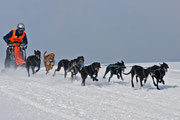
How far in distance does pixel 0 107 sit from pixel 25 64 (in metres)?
8.25

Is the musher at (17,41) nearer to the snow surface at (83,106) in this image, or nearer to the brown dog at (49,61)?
the brown dog at (49,61)

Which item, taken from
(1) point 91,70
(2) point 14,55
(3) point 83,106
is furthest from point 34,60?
(3) point 83,106

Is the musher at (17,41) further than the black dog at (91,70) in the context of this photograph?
Yes

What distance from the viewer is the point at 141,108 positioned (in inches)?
290

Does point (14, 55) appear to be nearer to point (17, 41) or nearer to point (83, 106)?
point (17, 41)

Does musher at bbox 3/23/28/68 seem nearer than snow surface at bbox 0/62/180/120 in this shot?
No

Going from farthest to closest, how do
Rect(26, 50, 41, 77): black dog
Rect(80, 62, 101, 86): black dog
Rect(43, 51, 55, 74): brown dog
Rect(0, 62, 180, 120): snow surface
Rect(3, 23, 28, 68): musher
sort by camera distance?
Rect(43, 51, 55, 74): brown dog
Rect(26, 50, 41, 77): black dog
Rect(3, 23, 28, 68): musher
Rect(80, 62, 101, 86): black dog
Rect(0, 62, 180, 120): snow surface

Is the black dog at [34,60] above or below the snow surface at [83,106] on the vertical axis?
above

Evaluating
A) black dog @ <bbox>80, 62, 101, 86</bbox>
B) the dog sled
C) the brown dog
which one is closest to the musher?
the dog sled

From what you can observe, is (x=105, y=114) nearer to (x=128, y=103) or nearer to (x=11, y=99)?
(x=128, y=103)

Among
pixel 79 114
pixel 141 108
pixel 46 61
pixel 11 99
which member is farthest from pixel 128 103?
pixel 46 61

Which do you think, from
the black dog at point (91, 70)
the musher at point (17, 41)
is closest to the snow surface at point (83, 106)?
the black dog at point (91, 70)

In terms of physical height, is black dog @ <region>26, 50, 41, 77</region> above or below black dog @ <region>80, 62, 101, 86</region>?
above

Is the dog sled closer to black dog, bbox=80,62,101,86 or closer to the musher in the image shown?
the musher
